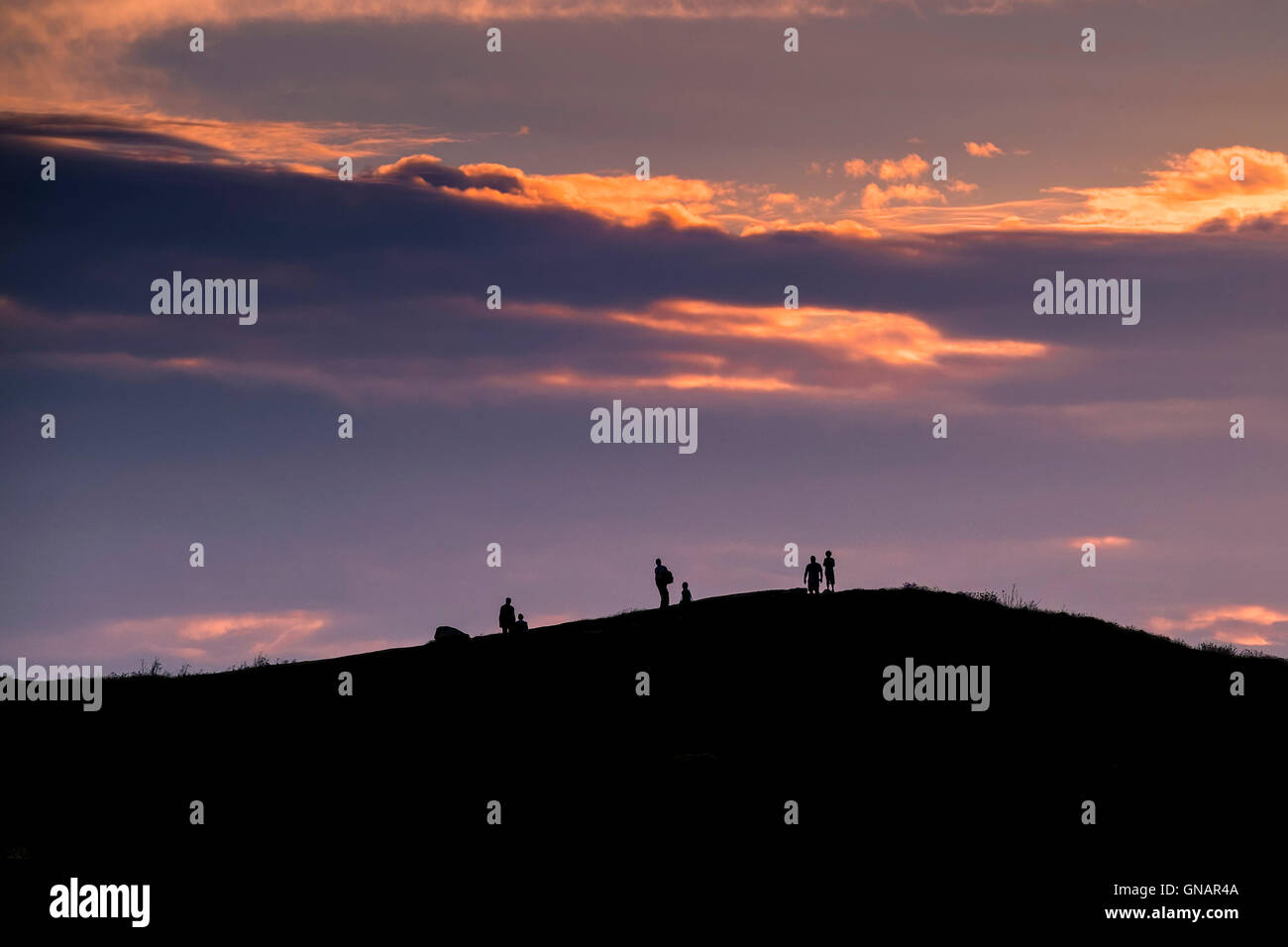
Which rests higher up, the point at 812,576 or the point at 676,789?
the point at 812,576

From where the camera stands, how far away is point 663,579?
53.2 meters

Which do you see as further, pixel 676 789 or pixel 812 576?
pixel 812 576

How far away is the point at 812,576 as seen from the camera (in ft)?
181

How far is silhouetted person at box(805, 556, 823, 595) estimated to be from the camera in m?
55.2

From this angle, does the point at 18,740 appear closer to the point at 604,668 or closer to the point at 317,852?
the point at 317,852

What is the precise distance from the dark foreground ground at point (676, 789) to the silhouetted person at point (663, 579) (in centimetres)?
241

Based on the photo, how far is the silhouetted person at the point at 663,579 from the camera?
175ft

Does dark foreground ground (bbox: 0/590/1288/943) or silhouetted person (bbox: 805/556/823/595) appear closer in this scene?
dark foreground ground (bbox: 0/590/1288/943)

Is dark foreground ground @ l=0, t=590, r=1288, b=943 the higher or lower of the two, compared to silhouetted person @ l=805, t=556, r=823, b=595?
lower

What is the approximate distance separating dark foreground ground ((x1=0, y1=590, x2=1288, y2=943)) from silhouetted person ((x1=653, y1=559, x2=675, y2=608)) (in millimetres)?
2411

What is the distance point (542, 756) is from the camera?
4038 cm

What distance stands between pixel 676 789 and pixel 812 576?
1888 centimetres
